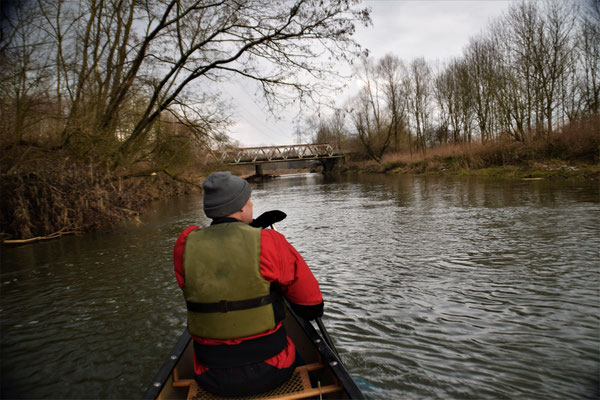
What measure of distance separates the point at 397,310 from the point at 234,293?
2.79m

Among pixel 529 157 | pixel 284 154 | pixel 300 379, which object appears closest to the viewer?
pixel 300 379

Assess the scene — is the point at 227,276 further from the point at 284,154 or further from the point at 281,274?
the point at 284,154

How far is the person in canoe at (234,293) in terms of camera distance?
6.51 ft

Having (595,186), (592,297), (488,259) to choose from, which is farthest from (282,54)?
(595,186)

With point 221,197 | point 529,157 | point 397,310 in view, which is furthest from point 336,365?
point 529,157

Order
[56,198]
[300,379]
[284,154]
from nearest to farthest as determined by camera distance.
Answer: [300,379] < [56,198] < [284,154]

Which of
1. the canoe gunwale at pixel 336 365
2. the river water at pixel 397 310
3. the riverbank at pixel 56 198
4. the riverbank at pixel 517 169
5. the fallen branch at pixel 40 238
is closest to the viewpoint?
the canoe gunwale at pixel 336 365

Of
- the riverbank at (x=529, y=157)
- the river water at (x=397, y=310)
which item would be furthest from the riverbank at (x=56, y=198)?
the riverbank at (x=529, y=157)

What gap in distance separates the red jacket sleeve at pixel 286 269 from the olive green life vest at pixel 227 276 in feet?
0.14

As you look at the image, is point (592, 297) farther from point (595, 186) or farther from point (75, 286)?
point (595, 186)

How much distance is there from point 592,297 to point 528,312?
2.96 feet

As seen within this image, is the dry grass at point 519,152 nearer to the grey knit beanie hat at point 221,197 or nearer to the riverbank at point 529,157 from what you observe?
the riverbank at point 529,157

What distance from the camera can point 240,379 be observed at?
6.60 feet

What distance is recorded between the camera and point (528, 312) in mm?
3908
